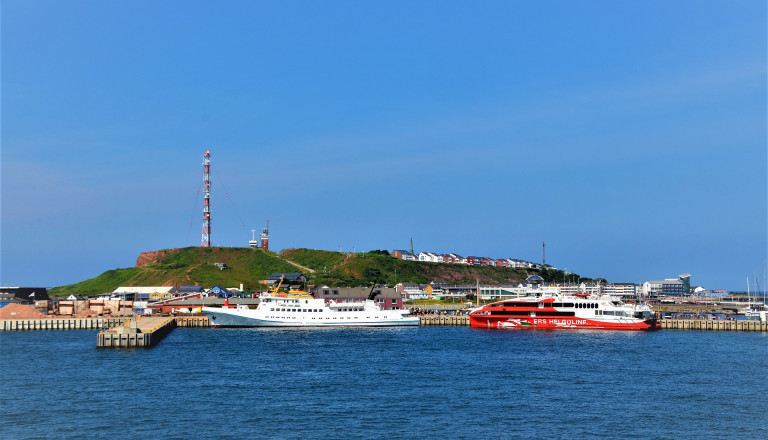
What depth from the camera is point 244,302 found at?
345 feet

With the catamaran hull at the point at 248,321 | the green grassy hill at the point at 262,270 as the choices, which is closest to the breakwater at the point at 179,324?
the catamaran hull at the point at 248,321

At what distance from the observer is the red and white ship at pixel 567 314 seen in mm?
83188

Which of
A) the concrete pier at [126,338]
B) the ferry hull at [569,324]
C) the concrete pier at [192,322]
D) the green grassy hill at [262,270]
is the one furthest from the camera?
the green grassy hill at [262,270]

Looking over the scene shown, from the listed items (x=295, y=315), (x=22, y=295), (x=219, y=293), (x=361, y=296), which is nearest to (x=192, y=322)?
(x=295, y=315)

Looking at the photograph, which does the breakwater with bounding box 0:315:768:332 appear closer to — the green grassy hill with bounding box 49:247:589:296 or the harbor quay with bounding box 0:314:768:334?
the harbor quay with bounding box 0:314:768:334

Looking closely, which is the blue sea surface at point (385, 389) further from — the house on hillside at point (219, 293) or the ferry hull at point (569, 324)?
the house on hillside at point (219, 293)

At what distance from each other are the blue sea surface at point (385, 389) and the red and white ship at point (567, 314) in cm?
1373

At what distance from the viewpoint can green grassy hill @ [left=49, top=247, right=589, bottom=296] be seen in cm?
14925

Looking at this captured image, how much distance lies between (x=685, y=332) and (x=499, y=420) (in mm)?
59468

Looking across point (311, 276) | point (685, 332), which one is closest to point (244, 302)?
point (311, 276)

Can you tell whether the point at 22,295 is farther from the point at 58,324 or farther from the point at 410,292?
the point at 410,292

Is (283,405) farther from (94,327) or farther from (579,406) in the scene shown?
(94,327)

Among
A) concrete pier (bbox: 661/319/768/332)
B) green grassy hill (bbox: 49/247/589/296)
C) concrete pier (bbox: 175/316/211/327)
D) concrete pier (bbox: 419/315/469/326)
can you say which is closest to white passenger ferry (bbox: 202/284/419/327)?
concrete pier (bbox: 175/316/211/327)

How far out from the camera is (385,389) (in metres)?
41.9
